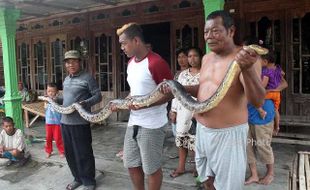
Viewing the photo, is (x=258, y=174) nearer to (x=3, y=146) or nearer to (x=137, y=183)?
(x=137, y=183)

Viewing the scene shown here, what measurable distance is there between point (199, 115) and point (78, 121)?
2.07 m

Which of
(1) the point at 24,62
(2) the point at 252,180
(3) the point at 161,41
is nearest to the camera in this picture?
(2) the point at 252,180

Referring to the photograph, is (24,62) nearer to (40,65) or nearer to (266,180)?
(40,65)

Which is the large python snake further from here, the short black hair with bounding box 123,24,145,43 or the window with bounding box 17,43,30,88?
the window with bounding box 17,43,30,88

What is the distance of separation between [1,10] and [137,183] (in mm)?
4520

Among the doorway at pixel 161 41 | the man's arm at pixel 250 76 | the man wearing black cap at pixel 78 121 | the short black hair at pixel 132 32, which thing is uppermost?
the doorway at pixel 161 41

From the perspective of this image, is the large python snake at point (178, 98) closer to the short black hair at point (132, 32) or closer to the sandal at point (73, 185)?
the short black hair at point (132, 32)

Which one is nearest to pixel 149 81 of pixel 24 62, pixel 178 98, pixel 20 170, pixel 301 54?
pixel 178 98

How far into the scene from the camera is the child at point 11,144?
18.2 ft

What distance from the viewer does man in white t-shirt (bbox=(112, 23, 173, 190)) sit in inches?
123

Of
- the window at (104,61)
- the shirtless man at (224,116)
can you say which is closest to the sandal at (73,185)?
the shirtless man at (224,116)

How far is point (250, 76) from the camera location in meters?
2.06

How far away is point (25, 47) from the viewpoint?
10133 mm

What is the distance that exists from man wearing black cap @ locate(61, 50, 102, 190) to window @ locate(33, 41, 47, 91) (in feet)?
19.6
